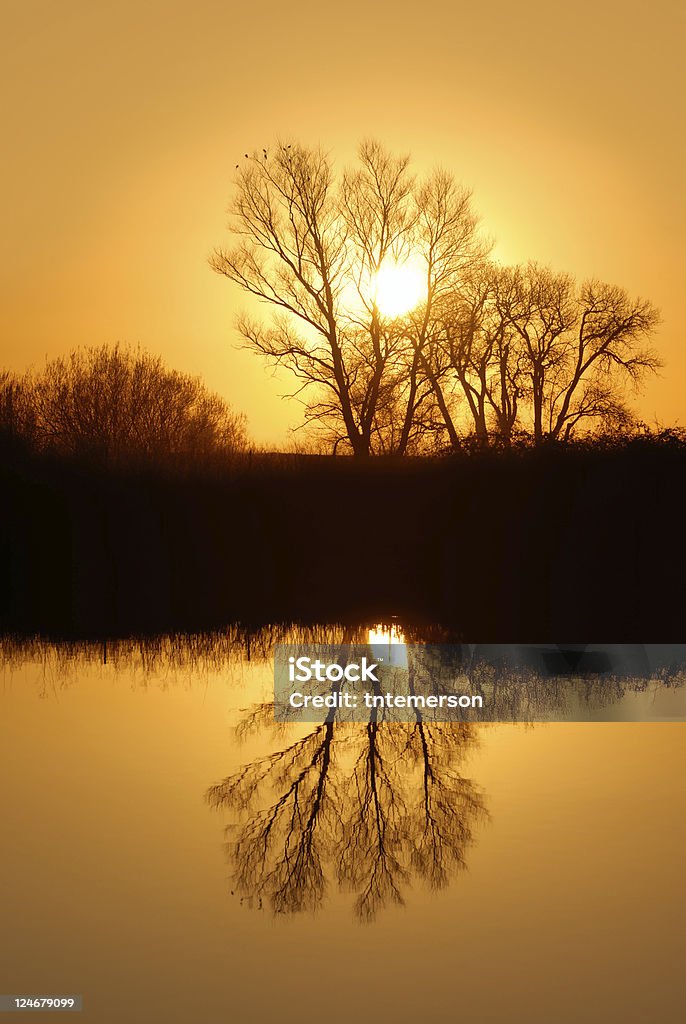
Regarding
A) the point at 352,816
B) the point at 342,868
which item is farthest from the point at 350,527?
the point at 342,868

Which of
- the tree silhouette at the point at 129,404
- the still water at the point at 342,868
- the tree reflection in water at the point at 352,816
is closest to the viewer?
the still water at the point at 342,868

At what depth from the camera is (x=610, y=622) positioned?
62.1 feet

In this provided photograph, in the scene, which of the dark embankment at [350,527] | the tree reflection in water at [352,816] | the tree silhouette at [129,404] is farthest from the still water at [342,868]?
the tree silhouette at [129,404]

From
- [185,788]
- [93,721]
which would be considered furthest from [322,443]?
[185,788]

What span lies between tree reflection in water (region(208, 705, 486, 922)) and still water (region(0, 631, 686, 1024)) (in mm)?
22

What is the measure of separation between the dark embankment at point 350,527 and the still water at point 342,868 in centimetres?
1255

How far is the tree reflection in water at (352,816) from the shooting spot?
7383 mm

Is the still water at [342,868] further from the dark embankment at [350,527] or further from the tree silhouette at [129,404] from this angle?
the tree silhouette at [129,404]

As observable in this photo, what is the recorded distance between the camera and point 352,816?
864 cm

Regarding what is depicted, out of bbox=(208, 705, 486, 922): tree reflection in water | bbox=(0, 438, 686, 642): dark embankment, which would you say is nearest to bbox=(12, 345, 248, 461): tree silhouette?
bbox=(0, 438, 686, 642): dark embankment

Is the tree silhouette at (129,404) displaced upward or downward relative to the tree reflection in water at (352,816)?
upward

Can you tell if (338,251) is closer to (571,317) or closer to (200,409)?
(571,317)

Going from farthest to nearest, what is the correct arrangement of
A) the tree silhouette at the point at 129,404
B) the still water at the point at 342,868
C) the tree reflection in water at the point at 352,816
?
the tree silhouette at the point at 129,404 < the tree reflection in water at the point at 352,816 < the still water at the point at 342,868

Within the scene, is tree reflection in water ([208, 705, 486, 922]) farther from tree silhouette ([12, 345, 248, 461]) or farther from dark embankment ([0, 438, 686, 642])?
tree silhouette ([12, 345, 248, 461])
